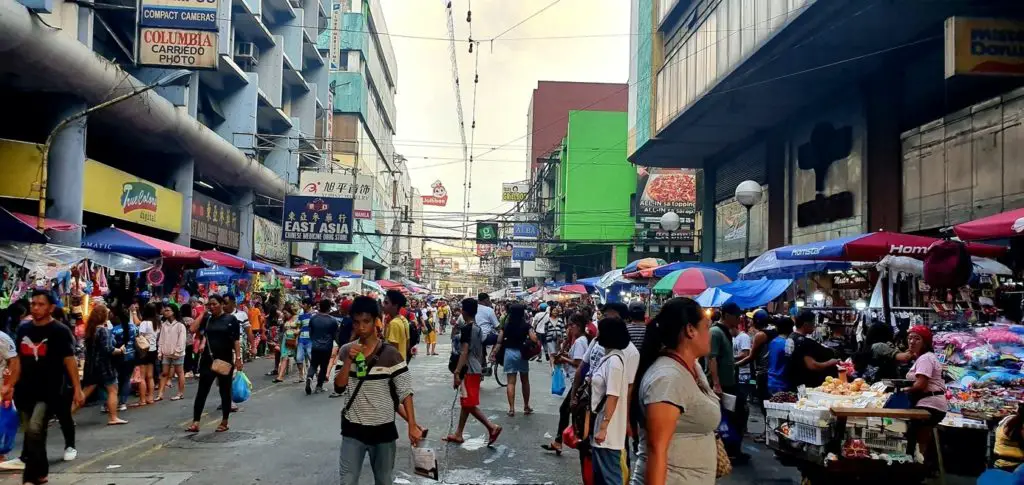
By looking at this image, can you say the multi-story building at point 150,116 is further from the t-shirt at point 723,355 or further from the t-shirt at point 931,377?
the t-shirt at point 931,377

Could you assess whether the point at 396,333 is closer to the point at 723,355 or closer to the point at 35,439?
the point at 723,355

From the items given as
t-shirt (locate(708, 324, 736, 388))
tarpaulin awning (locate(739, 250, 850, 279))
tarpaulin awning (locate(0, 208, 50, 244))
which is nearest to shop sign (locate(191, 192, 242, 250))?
tarpaulin awning (locate(0, 208, 50, 244))

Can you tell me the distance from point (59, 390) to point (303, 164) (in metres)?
32.4

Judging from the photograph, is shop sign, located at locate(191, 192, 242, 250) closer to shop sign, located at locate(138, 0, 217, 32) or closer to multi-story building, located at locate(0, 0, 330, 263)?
multi-story building, located at locate(0, 0, 330, 263)

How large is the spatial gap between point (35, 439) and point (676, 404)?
596 cm

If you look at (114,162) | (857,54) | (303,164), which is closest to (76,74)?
(114,162)

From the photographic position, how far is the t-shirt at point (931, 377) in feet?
23.2

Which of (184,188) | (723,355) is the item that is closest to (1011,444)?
(723,355)

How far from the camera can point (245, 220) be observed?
99.2ft

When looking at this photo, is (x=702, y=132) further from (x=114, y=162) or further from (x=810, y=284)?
(x=114, y=162)

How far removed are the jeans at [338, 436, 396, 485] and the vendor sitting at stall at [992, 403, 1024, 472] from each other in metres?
4.58

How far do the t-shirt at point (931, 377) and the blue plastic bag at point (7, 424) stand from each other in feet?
26.9

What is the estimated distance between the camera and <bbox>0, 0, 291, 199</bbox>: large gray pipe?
13.3 m

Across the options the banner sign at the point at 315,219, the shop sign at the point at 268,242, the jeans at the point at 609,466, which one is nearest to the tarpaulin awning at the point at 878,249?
the jeans at the point at 609,466
